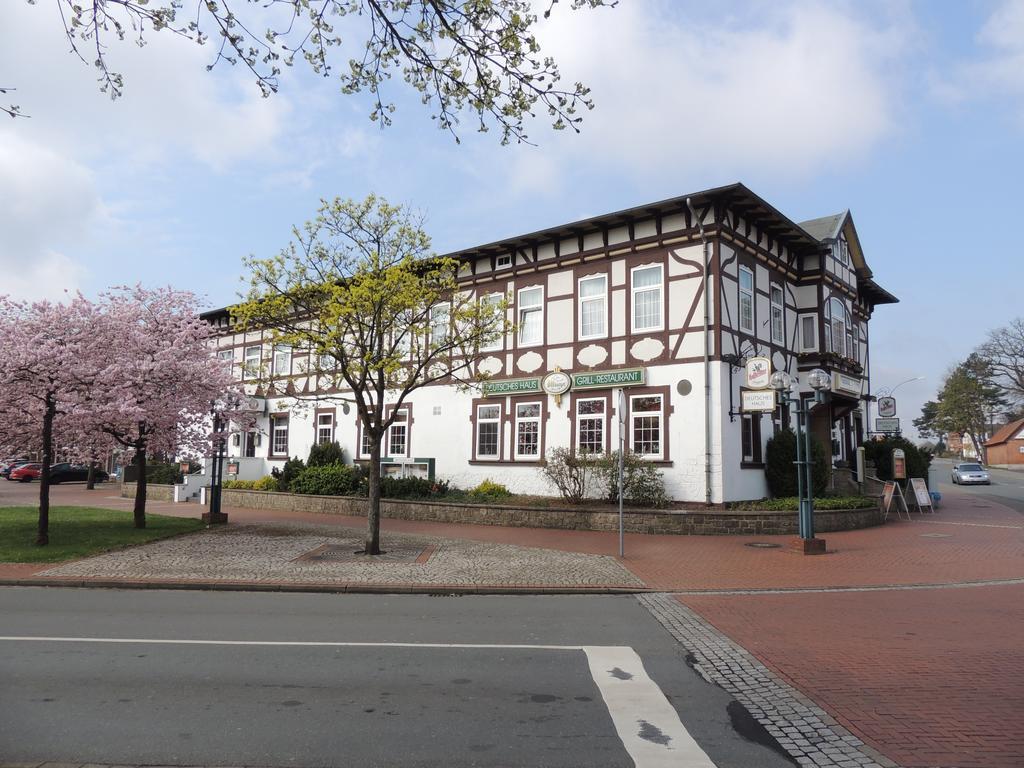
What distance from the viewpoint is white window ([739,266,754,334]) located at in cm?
2077

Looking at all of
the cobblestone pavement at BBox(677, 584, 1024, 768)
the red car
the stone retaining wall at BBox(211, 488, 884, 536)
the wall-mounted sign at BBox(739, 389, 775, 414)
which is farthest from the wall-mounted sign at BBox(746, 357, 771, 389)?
the red car

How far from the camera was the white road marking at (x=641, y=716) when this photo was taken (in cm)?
446

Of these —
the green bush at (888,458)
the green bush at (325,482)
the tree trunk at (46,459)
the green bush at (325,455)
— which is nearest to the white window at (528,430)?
the green bush at (325,482)

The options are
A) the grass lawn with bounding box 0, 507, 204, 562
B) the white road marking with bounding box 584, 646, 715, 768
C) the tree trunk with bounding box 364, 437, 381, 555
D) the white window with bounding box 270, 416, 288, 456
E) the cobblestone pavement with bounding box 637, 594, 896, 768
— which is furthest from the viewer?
the white window with bounding box 270, 416, 288, 456

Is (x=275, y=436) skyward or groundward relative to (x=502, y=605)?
skyward

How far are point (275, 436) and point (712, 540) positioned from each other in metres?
21.6

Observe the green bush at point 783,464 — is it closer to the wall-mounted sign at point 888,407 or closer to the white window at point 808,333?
the white window at point 808,333

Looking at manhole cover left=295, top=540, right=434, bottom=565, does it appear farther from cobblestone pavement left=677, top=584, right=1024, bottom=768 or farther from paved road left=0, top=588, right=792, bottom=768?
cobblestone pavement left=677, top=584, right=1024, bottom=768

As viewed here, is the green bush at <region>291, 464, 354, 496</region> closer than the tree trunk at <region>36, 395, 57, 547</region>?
No

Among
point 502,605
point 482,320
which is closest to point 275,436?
point 482,320

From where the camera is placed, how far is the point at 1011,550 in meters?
15.4

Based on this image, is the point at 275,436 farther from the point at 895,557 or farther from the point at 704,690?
the point at 704,690

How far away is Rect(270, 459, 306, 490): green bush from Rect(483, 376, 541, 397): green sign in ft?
28.2

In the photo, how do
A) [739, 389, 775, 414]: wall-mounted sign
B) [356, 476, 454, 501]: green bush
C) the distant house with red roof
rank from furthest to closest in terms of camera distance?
the distant house with red roof, [356, 476, 454, 501]: green bush, [739, 389, 775, 414]: wall-mounted sign
